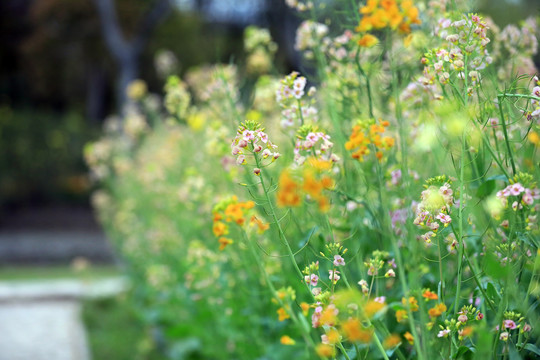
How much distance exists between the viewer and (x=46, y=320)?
5.74m

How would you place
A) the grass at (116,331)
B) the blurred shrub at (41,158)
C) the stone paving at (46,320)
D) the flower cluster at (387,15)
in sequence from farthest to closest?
the blurred shrub at (41,158), the stone paving at (46,320), the grass at (116,331), the flower cluster at (387,15)

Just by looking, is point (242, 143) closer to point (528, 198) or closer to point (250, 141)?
point (250, 141)

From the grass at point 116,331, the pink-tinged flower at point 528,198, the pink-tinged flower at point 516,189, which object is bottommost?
the grass at point 116,331

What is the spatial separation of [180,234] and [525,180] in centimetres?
280

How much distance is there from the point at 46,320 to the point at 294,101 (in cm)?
471

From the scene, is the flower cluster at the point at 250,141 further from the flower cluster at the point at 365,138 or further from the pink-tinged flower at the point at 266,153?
the flower cluster at the point at 365,138

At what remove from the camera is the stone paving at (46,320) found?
15.3ft

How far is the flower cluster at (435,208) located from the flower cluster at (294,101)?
0.52m

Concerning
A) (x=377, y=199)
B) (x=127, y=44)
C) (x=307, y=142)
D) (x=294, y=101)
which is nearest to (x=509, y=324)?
(x=307, y=142)

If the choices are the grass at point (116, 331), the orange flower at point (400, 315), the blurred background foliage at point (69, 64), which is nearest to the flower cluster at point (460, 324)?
the orange flower at point (400, 315)

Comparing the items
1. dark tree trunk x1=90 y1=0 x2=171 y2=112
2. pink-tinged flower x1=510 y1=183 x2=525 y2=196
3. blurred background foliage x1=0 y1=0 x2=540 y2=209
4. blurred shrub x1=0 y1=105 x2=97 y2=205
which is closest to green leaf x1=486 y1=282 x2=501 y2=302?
pink-tinged flower x1=510 y1=183 x2=525 y2=196

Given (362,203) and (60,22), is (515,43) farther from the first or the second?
(60,22)

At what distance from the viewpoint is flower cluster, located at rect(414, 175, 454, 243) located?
4.10 ft

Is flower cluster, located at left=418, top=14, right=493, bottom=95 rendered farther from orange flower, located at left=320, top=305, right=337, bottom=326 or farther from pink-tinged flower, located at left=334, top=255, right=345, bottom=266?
orange flower, located at left=320, top=305, right=337, bottom=326
